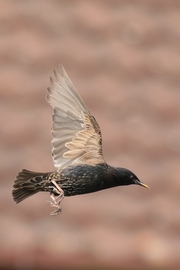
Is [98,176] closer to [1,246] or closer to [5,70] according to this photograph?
[1,246]

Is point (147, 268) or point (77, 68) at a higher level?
point (77, 68)

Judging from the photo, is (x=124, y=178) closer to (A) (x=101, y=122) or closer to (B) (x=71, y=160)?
(B) (x=71, y=160)

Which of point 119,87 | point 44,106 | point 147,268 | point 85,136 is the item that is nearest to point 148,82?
point 119,87

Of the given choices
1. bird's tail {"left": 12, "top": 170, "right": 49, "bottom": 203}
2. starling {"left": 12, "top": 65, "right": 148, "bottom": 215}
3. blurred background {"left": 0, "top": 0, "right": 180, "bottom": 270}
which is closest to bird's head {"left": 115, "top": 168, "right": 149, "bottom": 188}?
starling {"left": 12, "top": 65, "right": 148, "bottom": 215}

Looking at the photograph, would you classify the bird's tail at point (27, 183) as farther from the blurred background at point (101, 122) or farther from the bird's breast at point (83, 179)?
the blurred background at point (101, 122)

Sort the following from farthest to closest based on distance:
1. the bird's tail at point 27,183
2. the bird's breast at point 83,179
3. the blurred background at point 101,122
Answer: the blurred background at point 101,122 → the bird's tail at point 27,183 → the bird's breast at point 83,179

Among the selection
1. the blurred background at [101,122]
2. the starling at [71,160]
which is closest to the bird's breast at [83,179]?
the starling at [71,160]

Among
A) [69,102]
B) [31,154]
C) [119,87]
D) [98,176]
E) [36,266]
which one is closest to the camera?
[98,176]
